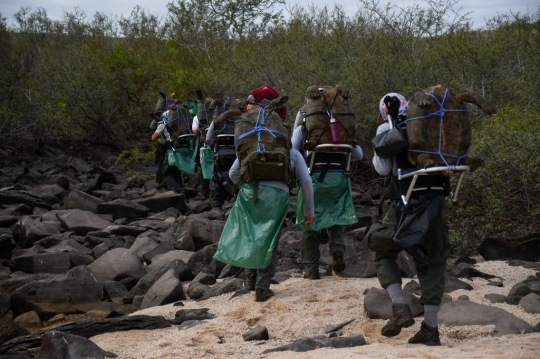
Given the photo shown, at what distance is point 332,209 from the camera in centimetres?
822

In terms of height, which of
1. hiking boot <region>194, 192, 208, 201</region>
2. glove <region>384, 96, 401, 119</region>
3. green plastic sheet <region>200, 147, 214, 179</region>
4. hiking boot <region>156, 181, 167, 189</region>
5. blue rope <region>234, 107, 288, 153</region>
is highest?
glove <region>384, 96, 401, 119</region>

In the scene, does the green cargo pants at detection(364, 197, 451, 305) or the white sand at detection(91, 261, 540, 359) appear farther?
the green cargo pants at detection(364, 197, 451, 305)

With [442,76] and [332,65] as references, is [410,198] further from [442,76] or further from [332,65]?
[332,65]

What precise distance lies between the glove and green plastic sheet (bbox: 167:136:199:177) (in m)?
11.5

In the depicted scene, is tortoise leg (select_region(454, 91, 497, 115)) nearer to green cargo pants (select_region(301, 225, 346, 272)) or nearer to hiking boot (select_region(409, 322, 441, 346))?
hiking boot (select_region(409, 322, 441, 346))

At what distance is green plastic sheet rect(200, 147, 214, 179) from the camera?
15.9 m

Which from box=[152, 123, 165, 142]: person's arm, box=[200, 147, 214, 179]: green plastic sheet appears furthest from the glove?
box=[152, 123, 165, 142]: person's arm

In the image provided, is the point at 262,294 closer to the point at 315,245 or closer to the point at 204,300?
the point at 204,300

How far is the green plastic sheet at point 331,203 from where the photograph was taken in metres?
8.09

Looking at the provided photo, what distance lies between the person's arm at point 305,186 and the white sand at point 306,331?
68 centimetres

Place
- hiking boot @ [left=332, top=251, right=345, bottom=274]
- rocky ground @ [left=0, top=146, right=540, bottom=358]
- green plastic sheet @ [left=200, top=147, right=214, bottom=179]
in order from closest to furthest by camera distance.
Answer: rocky ground @ [left=0, top=146, right=540, bottom=358]
hiking boot @ [left=332, top=251, right=345, bottom=274]
green plastic sheet @ [left=200, top=147, right=214, bottom=179]

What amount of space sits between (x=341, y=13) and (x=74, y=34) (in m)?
21.8

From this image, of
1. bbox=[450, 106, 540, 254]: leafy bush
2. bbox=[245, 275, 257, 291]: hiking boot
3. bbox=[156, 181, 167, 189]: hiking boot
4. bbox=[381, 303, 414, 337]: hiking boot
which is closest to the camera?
bbox=[381, 303, 414, 337]: hiking boot

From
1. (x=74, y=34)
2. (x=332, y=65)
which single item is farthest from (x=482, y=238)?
(x=74, y=34)
